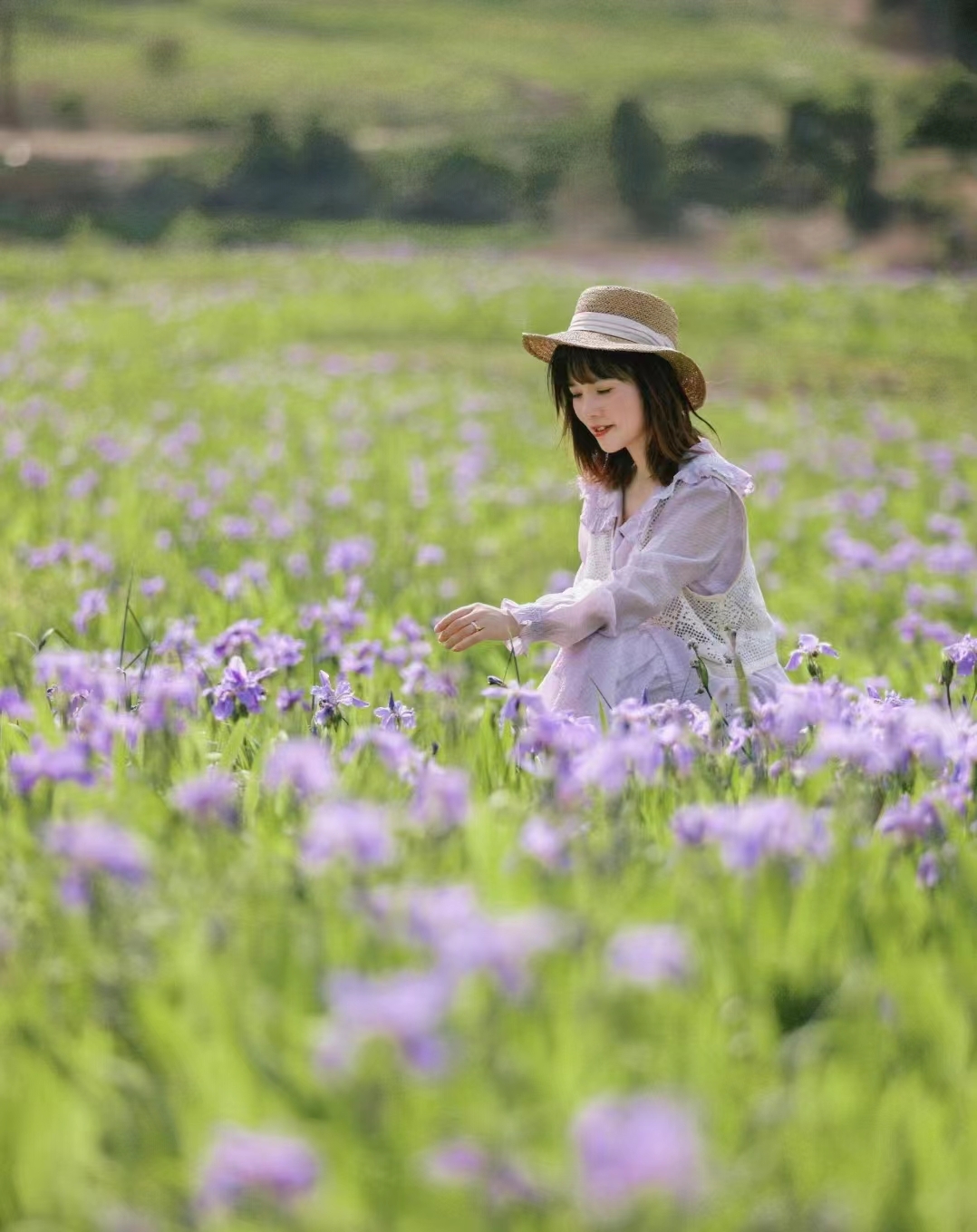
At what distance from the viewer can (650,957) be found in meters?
1.46

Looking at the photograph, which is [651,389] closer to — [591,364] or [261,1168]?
[591,364]

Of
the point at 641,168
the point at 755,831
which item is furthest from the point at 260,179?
the point at 755,831

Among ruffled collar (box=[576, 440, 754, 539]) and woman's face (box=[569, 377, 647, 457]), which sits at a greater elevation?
woman's face (box=[569, 377, 647, 457])

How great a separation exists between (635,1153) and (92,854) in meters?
0.76

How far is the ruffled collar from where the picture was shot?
376 cm

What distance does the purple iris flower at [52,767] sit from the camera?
2059mm

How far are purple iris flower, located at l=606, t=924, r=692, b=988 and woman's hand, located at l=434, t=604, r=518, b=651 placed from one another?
1703 mm

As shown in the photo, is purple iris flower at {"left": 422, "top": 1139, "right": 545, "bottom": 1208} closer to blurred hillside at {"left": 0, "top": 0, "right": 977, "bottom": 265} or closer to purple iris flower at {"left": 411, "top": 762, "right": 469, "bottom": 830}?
purple iris flower at {"left": 411, "top": 762, "right": 469, "bottom": 830}

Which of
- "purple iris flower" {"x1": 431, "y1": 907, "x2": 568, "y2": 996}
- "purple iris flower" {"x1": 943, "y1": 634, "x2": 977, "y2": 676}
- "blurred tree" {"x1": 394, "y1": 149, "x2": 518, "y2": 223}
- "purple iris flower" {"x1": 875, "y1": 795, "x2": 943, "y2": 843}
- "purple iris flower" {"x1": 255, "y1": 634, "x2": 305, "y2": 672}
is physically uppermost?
"purple iris flower" {"x1": 431, "y1": 907, "x2": 568, "y2": 996}

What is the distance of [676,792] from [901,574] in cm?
387

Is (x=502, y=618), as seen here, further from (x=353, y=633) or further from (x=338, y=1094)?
(x=338, y=1094)

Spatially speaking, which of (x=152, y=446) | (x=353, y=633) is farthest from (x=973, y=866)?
(x=152, y=446)

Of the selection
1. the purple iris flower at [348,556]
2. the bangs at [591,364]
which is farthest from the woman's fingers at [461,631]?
the purple iris flower at [348,556]

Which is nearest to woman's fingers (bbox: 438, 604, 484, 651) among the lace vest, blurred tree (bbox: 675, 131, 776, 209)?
the lace vest
